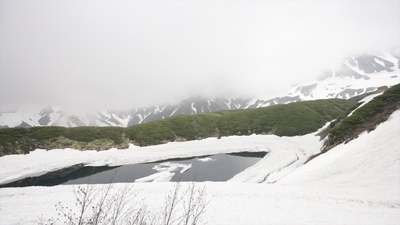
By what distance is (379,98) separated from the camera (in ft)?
160

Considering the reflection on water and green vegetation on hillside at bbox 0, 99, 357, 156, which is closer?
the reflection on water

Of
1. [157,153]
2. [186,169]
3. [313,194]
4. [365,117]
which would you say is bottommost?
[186,169]

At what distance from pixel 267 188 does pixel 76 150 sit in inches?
2288

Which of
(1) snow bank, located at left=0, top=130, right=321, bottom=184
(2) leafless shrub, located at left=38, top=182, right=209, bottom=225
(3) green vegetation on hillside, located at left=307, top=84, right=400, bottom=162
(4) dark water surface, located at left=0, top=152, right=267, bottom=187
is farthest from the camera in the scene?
(1) snow bank, located at left=0, top=130, right=321, bottom=184

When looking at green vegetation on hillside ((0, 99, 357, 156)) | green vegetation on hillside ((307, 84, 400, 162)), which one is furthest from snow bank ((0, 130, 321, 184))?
green vegetation on hillside ((307, 84, 400, 162))

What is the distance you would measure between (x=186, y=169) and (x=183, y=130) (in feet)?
119

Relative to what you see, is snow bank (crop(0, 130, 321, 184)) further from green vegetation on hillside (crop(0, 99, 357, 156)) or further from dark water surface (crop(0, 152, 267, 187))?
green vegetation on hillside (crop(0, 99, 357, 156))

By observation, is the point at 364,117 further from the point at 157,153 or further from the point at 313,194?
the point at 157,153

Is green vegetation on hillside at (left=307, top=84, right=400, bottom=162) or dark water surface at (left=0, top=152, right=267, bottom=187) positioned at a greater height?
green vegetation on hillside at (left=307, top=84, right=400, bottom=162)

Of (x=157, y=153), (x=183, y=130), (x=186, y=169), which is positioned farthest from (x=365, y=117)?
(x=183, y=130)

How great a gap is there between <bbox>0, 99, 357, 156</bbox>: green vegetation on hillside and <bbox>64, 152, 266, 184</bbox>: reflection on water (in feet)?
69.7

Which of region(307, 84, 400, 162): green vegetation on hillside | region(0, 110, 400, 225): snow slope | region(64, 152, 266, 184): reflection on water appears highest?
region(307, 84, 400, 162): green vegetation on hillside

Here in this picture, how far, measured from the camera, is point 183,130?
8506 cm

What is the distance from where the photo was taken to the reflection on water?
1737 inches
